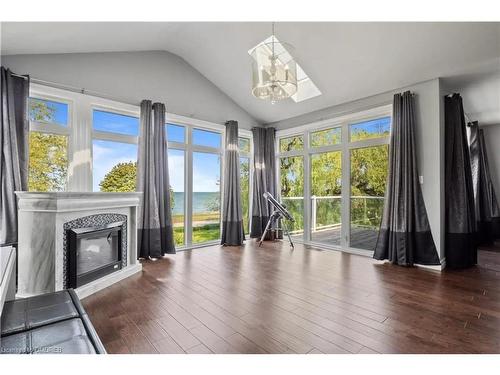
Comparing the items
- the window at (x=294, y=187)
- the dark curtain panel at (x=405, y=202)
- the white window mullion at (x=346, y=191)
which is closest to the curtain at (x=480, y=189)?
the dark curtain panel at (x=405, y=202)

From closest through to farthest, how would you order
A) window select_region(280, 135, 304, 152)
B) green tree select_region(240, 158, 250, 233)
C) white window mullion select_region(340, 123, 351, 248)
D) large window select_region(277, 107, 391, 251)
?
1. large window select_region(277, 107, 391, 251)
2. white window mullion select_region(340, 123, 351, 248)
3. window select_region(280, 135, 304, 152)
4. green tree select_region(240, 158, 250, 233)

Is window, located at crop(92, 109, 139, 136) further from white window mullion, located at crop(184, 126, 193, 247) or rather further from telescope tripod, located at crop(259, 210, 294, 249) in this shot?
telescope tripod, located at crop(259, 210, 294, 249)

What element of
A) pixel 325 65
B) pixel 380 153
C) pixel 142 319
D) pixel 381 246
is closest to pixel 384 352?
pixel 142 319

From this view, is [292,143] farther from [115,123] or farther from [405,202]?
[115,123]

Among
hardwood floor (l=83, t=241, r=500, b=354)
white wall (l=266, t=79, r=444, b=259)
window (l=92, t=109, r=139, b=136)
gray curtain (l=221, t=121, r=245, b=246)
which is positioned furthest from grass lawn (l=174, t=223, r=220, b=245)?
white wall (l=266, t=79, r=444, b=259)

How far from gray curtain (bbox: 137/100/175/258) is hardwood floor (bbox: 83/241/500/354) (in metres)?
0.43

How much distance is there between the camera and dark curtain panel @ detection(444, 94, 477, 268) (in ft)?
12.0

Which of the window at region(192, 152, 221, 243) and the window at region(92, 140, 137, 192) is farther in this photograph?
the window at region(192, 152, 221, 243)

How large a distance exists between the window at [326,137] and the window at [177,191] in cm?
262

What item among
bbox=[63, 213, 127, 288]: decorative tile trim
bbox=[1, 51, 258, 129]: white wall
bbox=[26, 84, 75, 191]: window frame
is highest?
bbox=[1, 51, 258, 129]: white wall

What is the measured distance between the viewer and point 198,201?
514cm

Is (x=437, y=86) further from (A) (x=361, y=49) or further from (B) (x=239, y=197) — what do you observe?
(B) (x=239, y=197)

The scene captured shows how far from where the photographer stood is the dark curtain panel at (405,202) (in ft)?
12.0

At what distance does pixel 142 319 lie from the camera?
2217 mm
